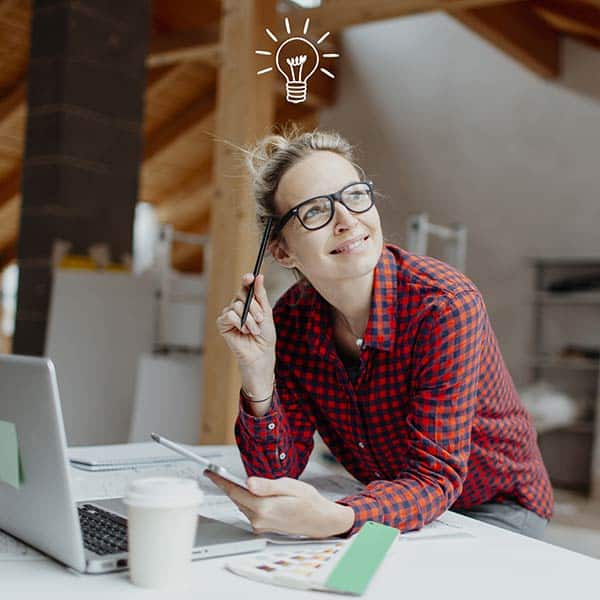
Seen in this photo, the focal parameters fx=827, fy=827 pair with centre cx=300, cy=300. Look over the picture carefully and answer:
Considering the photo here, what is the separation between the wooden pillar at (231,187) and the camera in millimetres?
2934

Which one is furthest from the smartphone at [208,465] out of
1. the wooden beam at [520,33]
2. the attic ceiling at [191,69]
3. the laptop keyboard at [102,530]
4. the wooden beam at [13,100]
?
the wooden beam at [13,100]

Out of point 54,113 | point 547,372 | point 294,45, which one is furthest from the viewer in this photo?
point 547,372

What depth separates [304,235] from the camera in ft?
4.49

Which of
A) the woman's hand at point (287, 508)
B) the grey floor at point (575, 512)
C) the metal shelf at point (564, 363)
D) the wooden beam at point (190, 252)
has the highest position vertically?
the wooden beam at point (190, 252)

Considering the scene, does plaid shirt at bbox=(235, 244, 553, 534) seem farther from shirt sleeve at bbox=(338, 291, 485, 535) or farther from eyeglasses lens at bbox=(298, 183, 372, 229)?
eyeglasses lens at bbox=(298, 183, 372, 229)

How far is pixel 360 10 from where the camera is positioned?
370 cm

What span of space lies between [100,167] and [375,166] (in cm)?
383

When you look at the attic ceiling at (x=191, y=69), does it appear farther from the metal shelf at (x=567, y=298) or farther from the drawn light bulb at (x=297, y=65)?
the drawn light bulb at (x=297, y=65)

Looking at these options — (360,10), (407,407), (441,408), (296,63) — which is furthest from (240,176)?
(360,10)

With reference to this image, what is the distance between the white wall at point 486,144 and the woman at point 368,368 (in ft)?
16.2

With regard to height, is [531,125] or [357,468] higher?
[531,125]

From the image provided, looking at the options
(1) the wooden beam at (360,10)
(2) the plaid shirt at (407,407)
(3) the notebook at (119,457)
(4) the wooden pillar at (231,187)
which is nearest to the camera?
(2) the plaid shirt at (407,407)

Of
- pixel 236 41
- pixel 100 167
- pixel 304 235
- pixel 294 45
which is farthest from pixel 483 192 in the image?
pixel 304 235

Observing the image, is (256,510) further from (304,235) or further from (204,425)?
(204,425)
